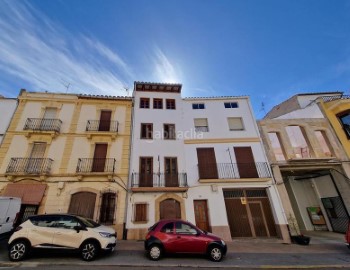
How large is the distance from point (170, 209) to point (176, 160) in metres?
3.54

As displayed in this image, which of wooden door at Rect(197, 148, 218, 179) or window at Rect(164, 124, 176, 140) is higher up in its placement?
window at Rect(164, 124, 176, 140)

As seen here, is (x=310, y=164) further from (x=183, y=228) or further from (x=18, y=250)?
(x=18, y=250)

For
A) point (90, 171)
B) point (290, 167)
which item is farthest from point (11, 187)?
point (290, 167)

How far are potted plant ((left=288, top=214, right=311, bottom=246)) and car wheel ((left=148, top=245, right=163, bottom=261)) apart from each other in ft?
30.1

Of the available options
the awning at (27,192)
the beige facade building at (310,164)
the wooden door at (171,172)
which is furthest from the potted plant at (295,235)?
the awning at (27,192)

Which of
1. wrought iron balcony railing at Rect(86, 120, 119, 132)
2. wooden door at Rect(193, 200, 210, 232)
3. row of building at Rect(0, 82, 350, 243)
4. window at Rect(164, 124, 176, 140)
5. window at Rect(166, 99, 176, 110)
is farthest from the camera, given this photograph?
window at Rect(166, 99, 176, 110)

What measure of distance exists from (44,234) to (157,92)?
13.1 m

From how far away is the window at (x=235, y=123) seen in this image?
598 inches

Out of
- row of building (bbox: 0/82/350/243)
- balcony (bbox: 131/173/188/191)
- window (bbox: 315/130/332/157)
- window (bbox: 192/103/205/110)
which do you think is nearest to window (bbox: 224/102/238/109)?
row of building (bbox: 0/82/350/243)

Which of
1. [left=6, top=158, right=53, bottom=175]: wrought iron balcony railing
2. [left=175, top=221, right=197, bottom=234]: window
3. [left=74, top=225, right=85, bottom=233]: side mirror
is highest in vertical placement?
[left=6, top=158, right=53, bottom=175]: wrought iron balcony railing

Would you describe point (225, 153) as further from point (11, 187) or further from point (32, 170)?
point (11, 187)

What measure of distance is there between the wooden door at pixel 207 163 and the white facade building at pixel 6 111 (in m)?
14.8

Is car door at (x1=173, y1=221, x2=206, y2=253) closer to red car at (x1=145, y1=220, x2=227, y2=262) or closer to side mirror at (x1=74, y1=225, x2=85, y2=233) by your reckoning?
red car at (x1=145, y1=220, x2=227, y2=262)

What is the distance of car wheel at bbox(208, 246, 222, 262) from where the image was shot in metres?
6.73
